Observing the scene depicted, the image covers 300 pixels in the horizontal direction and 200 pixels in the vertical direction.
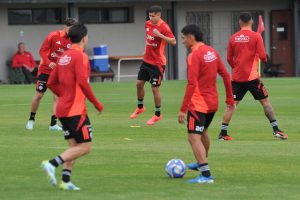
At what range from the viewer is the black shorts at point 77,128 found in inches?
423

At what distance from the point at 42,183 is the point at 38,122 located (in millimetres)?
8930

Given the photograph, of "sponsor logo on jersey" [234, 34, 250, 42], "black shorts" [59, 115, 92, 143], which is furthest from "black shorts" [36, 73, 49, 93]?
"black shorts" [59, 115, 92, 143]

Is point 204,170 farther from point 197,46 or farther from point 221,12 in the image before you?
point 221,12

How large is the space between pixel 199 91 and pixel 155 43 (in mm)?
8355

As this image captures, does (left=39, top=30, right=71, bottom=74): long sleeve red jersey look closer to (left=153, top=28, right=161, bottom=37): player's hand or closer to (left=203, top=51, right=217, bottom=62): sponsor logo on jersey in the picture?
(left=153, top=28, right=161, bottom=37): player's hand

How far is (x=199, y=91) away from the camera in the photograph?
11.6m

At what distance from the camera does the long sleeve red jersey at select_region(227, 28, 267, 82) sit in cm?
1631

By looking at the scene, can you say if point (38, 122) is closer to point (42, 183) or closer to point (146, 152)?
point (146, 152)

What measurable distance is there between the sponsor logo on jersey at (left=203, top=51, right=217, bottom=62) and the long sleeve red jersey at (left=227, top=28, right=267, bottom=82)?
4648 mm

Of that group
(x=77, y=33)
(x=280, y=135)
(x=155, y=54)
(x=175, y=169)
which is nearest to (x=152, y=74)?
(x=155, y=54)

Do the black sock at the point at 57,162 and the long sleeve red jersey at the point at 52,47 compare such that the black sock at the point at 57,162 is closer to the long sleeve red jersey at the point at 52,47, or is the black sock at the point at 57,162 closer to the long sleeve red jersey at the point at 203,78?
the long sleeve red jersey at the point at 203,78

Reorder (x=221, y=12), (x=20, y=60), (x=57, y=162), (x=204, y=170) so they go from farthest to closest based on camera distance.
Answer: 1. (x=221, y=12)
2. (x=20, y=60)
3. (x=204, y=170)
4. (x=57, y=162)

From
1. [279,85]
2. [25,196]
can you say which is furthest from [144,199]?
[279,85]

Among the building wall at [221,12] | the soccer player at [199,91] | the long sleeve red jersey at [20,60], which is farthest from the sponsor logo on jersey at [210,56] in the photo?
the building wall at [221,12]
